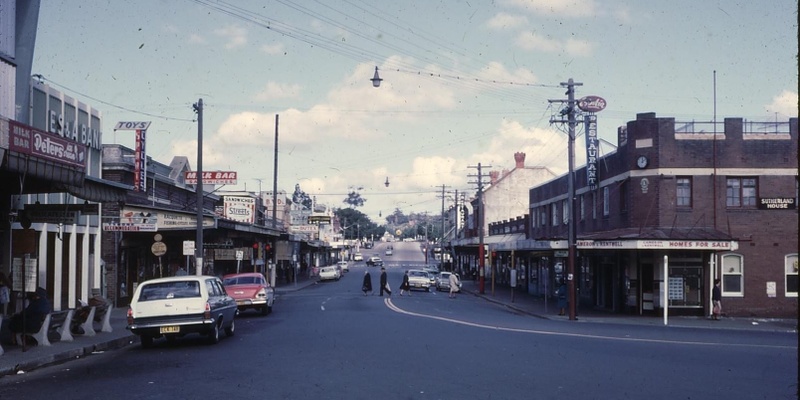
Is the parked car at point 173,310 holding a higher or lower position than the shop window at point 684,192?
lower

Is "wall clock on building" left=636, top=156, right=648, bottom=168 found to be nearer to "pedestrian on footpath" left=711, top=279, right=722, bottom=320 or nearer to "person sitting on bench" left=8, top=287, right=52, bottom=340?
"pedestrian on footpath" left=711, top=279, right=722, bottom=320

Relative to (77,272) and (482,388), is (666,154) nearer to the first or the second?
(77,272)

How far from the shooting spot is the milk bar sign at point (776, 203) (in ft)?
121

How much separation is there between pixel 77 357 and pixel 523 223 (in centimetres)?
5269

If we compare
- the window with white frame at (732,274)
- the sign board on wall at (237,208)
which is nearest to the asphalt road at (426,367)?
the window with white frame at (732,274)

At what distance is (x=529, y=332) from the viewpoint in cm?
2525

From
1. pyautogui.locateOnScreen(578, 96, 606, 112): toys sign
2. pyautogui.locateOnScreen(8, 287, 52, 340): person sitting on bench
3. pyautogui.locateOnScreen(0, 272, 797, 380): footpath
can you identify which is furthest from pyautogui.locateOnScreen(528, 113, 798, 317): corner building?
pyautogui.locateOnScreen(8, 287, 52, 340): person sitting on bench

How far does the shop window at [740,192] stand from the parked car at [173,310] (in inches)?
1001

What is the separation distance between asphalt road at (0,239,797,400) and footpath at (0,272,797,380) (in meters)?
0.55

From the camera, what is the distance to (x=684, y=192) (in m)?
37.7

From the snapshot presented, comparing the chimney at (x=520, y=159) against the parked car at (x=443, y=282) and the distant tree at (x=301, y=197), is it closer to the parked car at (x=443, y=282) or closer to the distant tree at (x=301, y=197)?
the parked car at (x=443, y=282)

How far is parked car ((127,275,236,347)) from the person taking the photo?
1945 centimetres

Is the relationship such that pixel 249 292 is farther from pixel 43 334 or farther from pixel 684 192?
pixel 684 192

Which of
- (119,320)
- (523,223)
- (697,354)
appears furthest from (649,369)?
(523,223)
